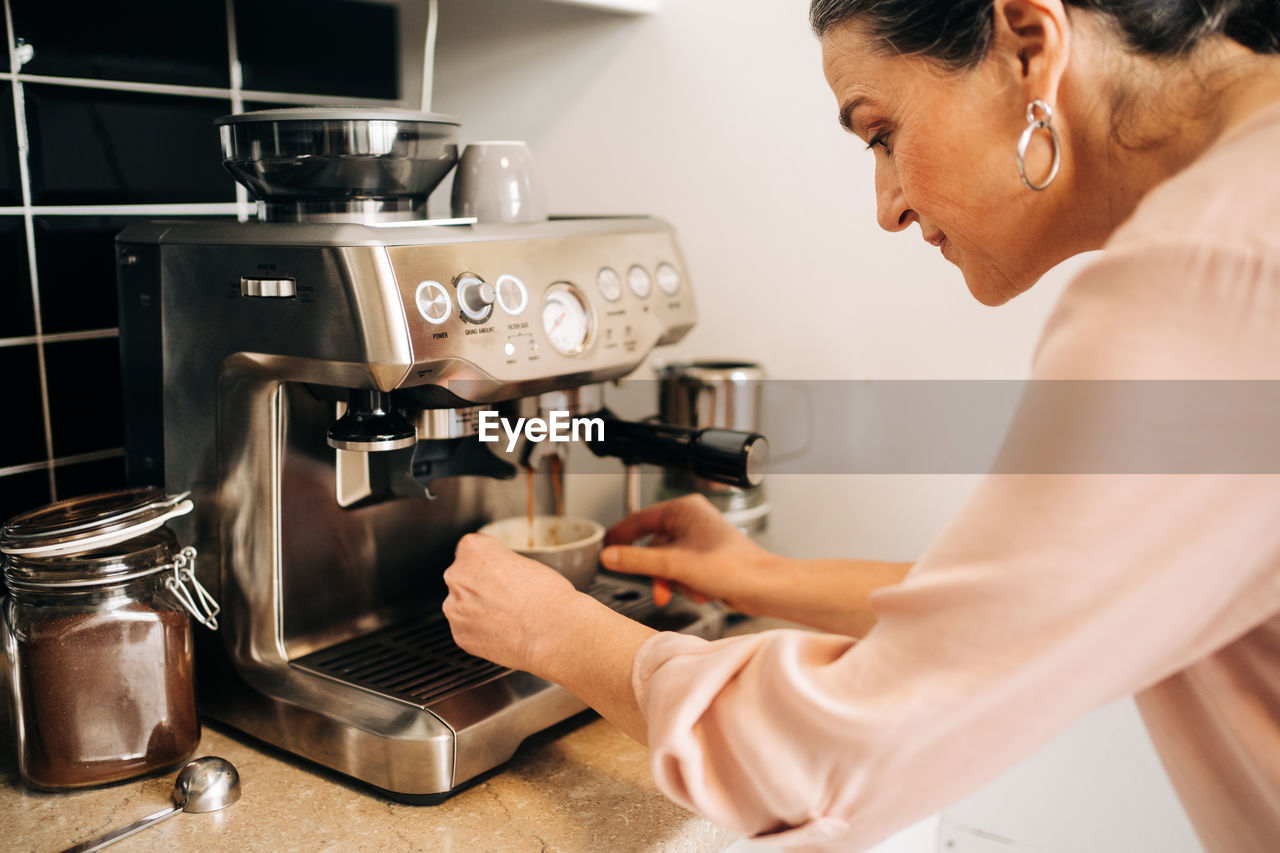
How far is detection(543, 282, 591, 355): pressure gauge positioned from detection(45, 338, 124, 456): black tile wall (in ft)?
1.52

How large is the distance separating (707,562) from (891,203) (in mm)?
397

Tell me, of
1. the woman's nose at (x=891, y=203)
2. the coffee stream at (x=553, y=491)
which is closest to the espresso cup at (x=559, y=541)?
the coffee stream at (x=553, y=491)

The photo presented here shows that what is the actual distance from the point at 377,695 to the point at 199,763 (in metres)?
0.12

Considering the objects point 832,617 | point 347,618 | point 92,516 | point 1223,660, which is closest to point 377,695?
point 347,618

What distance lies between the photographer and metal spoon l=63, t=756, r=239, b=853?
708mm

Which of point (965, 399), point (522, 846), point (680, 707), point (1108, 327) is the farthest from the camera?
Result: point (965, 399)

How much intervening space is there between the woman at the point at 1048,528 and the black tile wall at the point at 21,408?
55cm

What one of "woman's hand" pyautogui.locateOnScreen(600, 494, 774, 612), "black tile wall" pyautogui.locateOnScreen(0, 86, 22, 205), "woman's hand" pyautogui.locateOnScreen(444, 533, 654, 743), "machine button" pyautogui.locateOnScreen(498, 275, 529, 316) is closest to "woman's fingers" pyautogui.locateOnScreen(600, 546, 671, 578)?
"woman's hand" pyautogui.locateOnScreen(600, 494, 774, 612)

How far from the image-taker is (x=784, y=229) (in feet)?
3.74

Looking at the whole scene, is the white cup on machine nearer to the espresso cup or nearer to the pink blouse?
the espresso cup

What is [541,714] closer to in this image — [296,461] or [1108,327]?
[296,461]

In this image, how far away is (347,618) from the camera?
33.5 inches

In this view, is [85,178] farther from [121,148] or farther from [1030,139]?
[1030,139]

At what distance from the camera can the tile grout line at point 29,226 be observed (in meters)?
0.93
